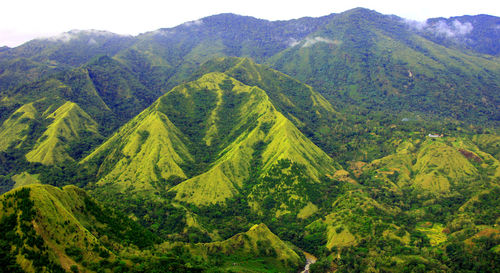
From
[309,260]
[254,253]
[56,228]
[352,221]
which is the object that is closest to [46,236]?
[56,228]

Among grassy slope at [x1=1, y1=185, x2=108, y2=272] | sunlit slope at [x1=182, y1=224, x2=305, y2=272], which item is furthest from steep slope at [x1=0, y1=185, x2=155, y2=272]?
sunlit slope at [x1=182, y1=224, x2=305, y2=272]

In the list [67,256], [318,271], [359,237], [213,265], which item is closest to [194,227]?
[213,265]

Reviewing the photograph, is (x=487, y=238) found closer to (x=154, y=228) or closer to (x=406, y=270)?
(x=406, y=270)

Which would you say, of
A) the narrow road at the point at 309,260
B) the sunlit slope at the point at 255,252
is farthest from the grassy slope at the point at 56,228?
the narrow road at the point at 309,260

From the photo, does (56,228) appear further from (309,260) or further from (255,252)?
(309,260)

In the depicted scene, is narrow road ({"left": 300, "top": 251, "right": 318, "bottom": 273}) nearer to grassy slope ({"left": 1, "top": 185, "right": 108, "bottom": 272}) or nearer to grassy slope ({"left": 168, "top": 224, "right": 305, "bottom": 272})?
grassy slope ({"left": 168, "top": 224, "right": 305, "bottom": 272})

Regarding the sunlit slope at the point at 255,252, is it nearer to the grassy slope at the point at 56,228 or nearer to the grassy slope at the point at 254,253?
the grassy slope at the point at 254,253

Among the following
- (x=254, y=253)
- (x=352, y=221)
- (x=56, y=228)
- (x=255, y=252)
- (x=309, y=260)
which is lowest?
(x=309, y=260)

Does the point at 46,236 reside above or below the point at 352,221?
above
